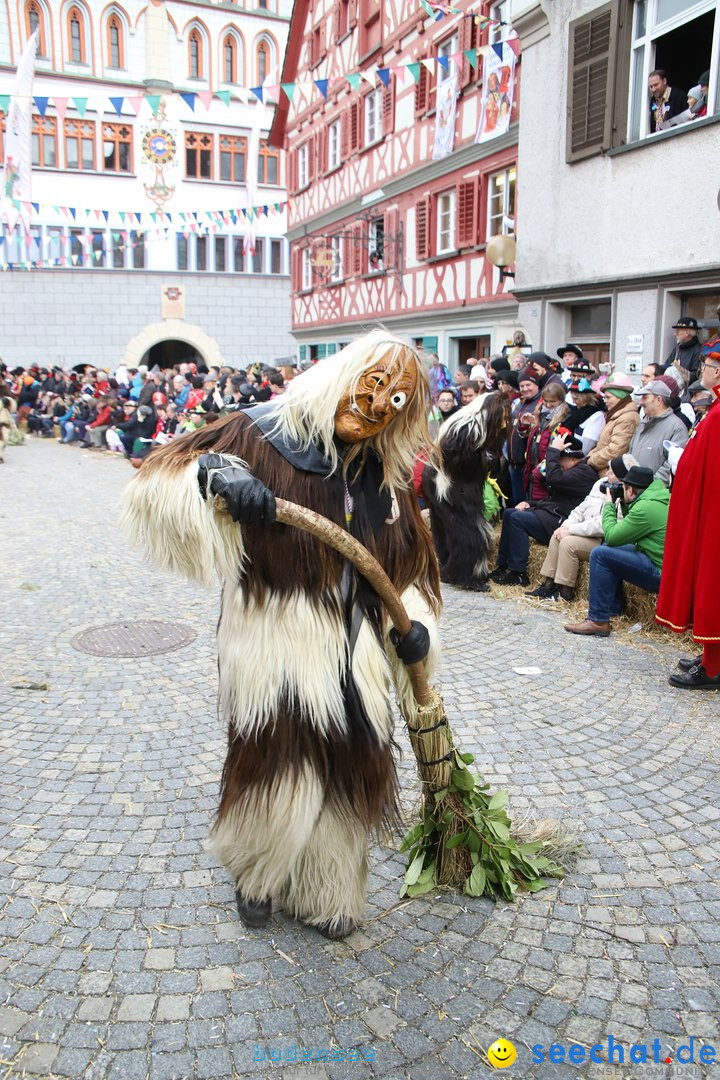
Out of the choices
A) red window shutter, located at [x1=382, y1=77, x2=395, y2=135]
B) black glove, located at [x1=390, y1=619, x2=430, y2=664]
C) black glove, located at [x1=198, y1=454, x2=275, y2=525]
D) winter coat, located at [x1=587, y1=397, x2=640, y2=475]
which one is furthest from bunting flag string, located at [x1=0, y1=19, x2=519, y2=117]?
black glove, located at [x1=198, y1=454, x2=275, y2=525]

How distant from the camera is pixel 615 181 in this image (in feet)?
36.3

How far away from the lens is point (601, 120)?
11.1 m

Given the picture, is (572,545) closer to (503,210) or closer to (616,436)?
(616,436)

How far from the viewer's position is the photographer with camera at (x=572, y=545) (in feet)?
22.8

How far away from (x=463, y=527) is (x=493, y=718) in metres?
3.06

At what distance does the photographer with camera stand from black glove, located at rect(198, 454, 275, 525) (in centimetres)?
489

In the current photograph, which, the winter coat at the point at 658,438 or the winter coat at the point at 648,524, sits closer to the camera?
the winter coat at the point at 648,524

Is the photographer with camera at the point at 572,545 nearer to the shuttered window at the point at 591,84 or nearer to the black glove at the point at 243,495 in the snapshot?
the black glove at the point at 243,495

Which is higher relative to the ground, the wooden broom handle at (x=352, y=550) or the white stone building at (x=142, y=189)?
the white stone building at (x=142, y=189)

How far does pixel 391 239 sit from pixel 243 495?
18823 mm

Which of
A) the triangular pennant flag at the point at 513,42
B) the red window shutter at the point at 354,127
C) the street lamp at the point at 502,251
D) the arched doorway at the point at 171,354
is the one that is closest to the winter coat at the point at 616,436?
the street lamp at the point at 502,251

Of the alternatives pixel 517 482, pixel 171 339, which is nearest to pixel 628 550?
pixel 517 482

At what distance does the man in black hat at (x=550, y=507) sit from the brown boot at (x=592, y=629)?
4.61 feet

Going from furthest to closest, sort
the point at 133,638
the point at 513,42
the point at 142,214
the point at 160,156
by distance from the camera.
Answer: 1. the point at 142,214
2. the point at 160,156
3. the point at 513,42
4. the point at 133,638
